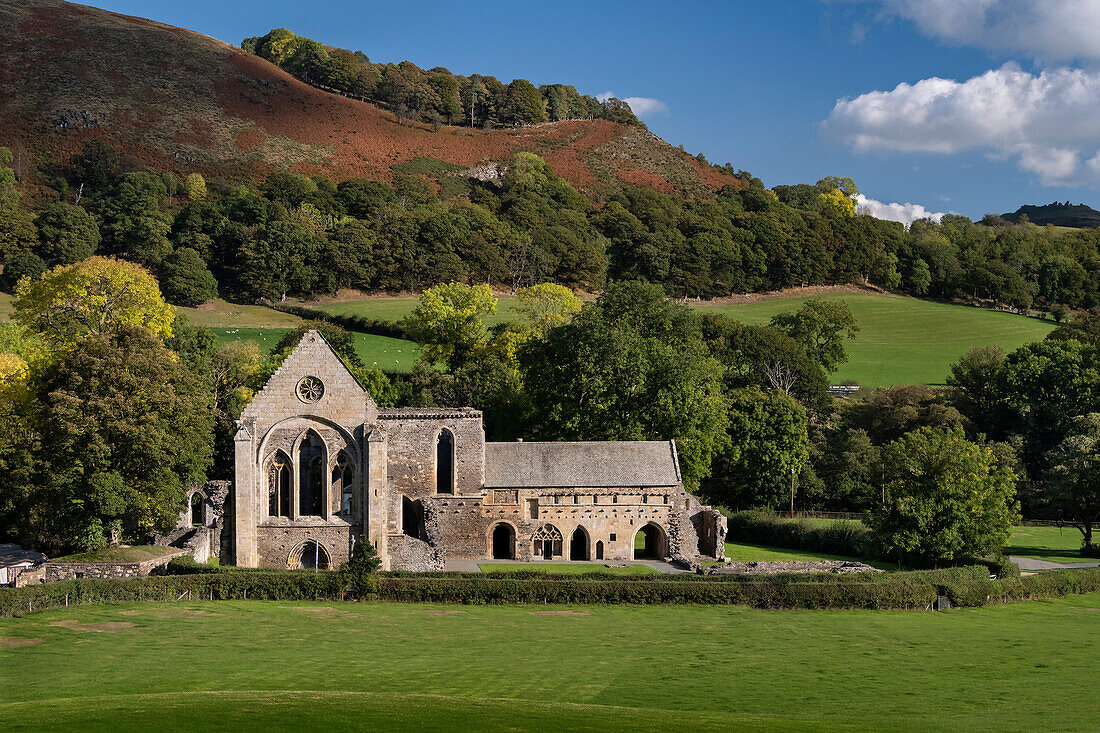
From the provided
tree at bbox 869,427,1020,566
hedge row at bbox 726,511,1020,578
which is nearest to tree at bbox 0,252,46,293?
hedge row at bbox 726,511,1020,578

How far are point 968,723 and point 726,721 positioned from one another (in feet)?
20.1

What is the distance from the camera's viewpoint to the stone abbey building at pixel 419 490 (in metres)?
53.2

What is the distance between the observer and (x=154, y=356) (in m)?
51.3

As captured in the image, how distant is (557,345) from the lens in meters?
70.2

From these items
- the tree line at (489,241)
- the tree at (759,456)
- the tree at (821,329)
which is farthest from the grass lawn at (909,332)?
the tree at (759,456)

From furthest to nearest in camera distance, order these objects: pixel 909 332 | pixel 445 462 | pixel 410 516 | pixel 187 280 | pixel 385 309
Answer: pixel 909 332 < pixel 385 309 < pixel 187 280 < pixel 445 462 < pixel 410 516

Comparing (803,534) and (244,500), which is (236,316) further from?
(803,534)

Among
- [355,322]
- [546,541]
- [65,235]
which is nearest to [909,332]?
[355,322]

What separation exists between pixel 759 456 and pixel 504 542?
25.8 meters

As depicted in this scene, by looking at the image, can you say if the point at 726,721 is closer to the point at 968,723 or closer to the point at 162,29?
the point at 968,723

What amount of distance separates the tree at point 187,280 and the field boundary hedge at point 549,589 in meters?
Answer: 77.9

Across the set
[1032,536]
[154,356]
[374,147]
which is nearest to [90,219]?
[374,147]

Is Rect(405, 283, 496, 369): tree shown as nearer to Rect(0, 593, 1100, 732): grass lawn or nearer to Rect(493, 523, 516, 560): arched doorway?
Rect(493, 523, 516, 560): arched doorway

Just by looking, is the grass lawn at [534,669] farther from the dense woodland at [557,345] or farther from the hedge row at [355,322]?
the hedge row at [355,322]
